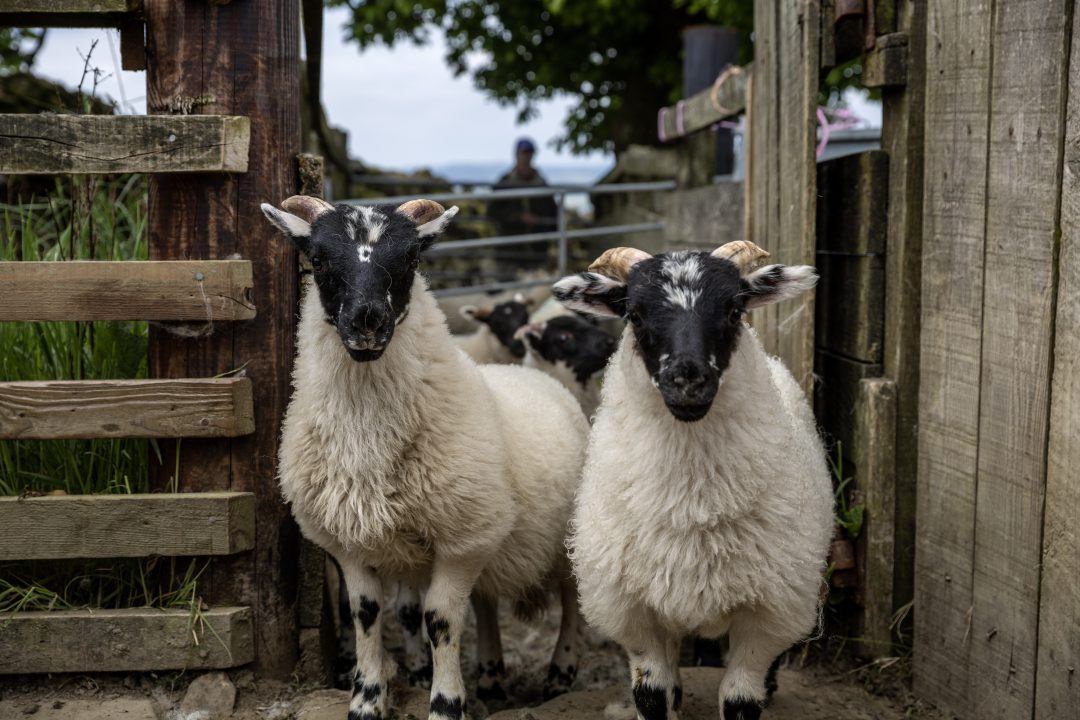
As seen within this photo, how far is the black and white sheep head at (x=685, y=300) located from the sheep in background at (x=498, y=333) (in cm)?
473

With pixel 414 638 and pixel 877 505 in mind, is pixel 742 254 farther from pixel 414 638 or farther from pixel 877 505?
pixel 414 638

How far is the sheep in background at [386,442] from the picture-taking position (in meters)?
3.93

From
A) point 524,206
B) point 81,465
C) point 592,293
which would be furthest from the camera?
point 524,206

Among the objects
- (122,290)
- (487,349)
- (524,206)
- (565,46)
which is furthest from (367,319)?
(565,46)

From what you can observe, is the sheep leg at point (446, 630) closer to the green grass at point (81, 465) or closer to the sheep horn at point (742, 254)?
the green grass at point (81, 465)

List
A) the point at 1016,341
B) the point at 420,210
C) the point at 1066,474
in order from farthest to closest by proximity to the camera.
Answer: the point at 420,210 < the point at 1016,341 < the point at 1066,474

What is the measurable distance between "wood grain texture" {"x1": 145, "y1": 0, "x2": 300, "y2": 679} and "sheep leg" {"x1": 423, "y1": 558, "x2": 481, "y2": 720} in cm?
81

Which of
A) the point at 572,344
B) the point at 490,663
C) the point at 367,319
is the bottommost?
the point at 490,663

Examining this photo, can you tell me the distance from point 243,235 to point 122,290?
21.5 inches

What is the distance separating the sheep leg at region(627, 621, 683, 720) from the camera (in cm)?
372

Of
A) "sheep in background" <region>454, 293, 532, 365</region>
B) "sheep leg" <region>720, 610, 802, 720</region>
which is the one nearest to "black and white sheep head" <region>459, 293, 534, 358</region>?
"sheep in background" <region>454, 293, 532, 365</region>

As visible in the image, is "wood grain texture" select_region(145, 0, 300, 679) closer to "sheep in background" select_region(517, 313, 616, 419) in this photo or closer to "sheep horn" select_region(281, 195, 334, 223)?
"sheep horn" select_region(281, 195, 334, 223)

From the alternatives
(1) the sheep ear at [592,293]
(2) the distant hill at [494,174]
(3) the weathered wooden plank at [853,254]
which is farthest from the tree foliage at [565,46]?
(1) the sheep ear at [592,293]

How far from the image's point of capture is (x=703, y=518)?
3.44 metres
